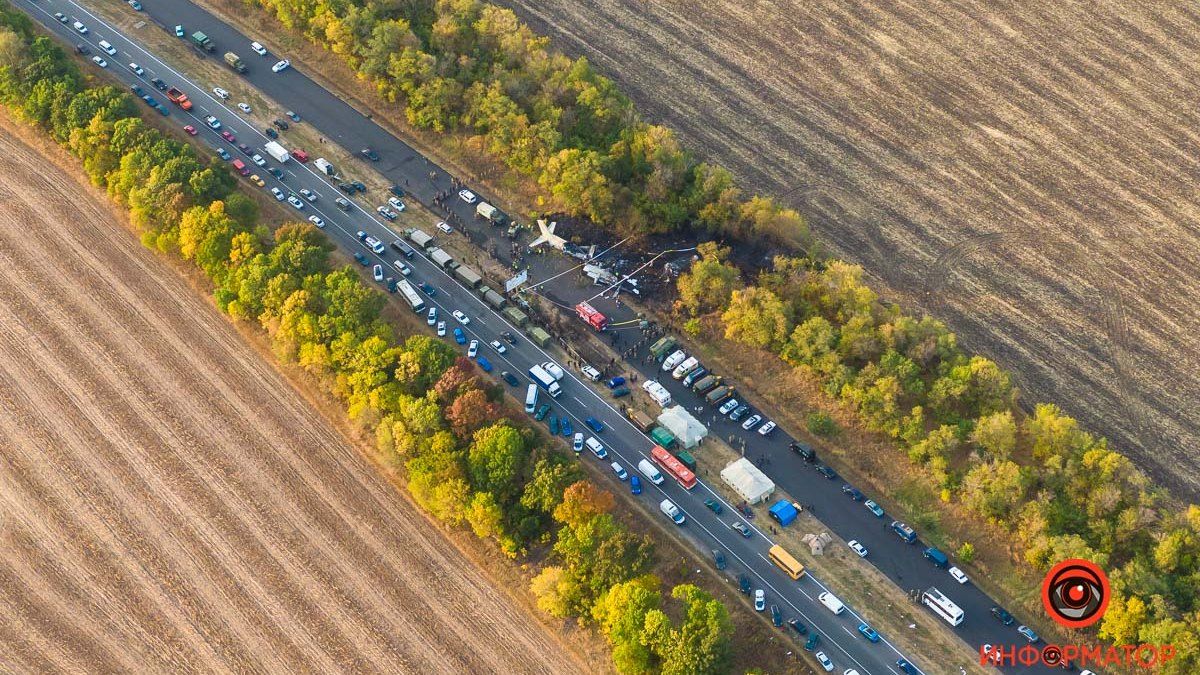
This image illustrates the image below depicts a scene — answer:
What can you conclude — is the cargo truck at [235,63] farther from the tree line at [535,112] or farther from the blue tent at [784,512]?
the blue tent at [784,512]

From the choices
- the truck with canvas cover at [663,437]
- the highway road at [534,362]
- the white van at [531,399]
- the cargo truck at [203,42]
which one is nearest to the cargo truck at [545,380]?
the highway road at [534,362]

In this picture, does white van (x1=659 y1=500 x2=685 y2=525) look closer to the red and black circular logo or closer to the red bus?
the red bus

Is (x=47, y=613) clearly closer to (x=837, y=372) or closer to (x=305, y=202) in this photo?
(x=305, y=202)

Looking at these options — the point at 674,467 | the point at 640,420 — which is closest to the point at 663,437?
the point at 640,420

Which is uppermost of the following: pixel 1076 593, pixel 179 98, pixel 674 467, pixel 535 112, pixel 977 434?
pixel 535 112

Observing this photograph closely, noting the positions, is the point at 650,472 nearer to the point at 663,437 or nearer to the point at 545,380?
the point at 663,437

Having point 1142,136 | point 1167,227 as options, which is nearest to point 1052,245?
point 1167,227
